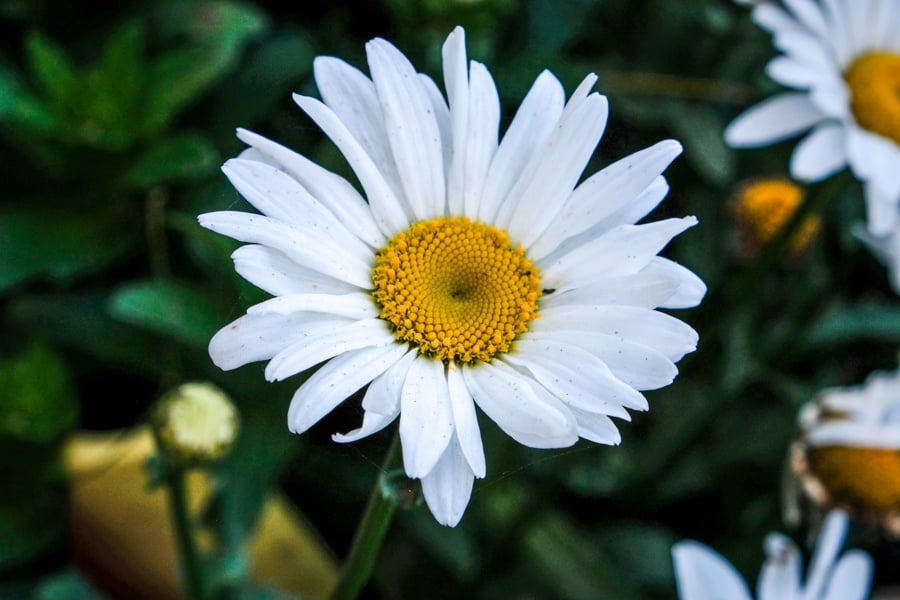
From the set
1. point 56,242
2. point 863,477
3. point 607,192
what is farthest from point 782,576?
point 56,242

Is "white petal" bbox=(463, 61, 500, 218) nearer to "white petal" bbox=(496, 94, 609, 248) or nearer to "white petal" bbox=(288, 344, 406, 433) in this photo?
"white petal" bbox=(496, 94, 609, 248)

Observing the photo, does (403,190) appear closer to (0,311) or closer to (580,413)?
(580,413)

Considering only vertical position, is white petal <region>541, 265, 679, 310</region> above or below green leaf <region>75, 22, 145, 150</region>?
above

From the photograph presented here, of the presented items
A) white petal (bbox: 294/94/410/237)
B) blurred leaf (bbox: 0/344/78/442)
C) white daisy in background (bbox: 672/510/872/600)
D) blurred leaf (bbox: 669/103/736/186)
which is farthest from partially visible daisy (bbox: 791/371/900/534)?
blurred leaf (bbox: 0/344/78/442)

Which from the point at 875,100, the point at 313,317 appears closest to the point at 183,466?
the point at 313,317

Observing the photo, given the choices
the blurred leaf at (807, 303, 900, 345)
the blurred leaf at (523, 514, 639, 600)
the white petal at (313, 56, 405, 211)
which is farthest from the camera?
the blurred leaf at (807, 303, 900, 345)

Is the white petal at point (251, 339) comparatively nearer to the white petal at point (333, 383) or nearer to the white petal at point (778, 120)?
the white petal at point (333, 383)
